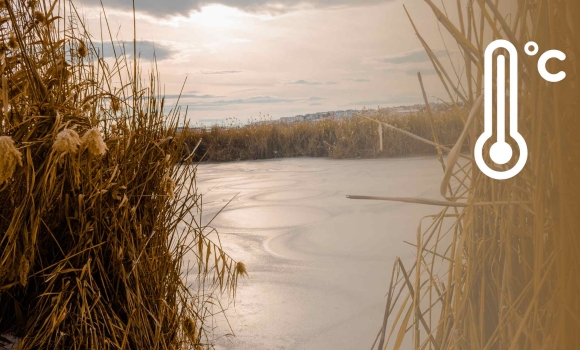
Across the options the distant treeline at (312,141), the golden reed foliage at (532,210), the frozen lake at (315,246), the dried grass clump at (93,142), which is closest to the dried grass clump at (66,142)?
the dried grass clump at (93,142)

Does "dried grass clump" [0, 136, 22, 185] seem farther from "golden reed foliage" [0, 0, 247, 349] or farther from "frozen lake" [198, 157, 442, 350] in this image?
"frozen lake" [198, 157, 442, 350]

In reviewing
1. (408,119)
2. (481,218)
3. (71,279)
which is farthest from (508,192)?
(408,119)

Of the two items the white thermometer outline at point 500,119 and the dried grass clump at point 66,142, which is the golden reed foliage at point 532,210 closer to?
the white thermometer outline at point 500,119

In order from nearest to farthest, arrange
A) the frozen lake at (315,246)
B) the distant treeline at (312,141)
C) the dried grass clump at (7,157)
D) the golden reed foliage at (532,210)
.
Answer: the golden reed foliage at (532,210), the dried grass clump at (7,157), the frozen lake at (315,246), the distant treeline at (312,141)

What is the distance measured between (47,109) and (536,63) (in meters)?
0.88

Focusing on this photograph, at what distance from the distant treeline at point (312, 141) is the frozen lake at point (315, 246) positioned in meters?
0.65

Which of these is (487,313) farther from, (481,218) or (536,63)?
(536,63)

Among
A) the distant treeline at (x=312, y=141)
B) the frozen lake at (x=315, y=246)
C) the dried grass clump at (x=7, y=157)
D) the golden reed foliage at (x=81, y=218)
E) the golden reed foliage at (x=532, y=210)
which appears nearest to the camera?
the golden reed foliage at (x=532, y=210)

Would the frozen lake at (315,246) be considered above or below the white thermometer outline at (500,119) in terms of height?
below

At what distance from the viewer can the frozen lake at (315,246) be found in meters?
1.51

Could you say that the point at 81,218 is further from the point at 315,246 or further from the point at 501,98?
the point at 315,246

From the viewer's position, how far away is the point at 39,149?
94cm

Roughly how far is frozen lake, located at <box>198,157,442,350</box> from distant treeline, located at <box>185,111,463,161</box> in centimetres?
65

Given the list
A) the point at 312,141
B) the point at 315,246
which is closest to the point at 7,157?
the point at 315,246
